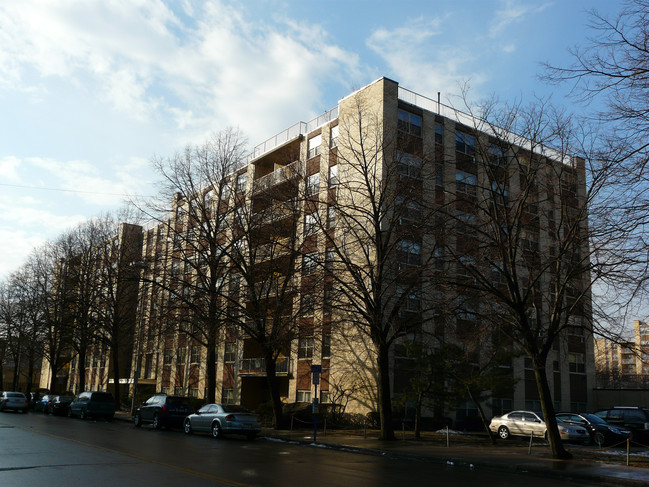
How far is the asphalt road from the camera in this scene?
10.8m

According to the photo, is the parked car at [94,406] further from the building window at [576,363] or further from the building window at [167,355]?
the building window at [576,363]

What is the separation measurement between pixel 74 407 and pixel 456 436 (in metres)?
23.2

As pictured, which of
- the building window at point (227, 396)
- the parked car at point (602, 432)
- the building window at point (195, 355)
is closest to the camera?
the parked car at point (602, 432)

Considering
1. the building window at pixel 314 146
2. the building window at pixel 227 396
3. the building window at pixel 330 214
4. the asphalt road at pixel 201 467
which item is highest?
the building window at pixel 314 146

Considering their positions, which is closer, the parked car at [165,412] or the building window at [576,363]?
the parked car at [165,412]

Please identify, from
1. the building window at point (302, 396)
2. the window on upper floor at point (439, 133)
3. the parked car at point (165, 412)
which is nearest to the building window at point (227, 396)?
the building window at point (302, 396)

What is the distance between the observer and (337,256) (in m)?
29.5

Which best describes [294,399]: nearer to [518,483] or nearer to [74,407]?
[74,407]

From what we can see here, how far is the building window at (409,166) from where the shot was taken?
21.6 m

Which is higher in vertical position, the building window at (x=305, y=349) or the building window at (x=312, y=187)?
the building window at (x=312, y=187)

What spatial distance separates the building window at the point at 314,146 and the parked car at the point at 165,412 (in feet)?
58.7

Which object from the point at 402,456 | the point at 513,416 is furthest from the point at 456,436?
the point at 402,456

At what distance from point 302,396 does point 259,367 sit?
4608 millimetres

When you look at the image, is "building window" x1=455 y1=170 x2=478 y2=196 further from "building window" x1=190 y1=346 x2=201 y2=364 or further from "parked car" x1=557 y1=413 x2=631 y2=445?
"building window" x1=190 y1=346 x2=201 y2=364
